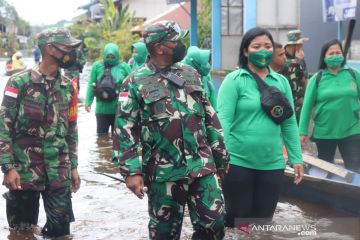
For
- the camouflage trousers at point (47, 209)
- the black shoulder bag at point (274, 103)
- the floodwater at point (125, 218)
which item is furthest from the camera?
the floodwater at point (125, 218)

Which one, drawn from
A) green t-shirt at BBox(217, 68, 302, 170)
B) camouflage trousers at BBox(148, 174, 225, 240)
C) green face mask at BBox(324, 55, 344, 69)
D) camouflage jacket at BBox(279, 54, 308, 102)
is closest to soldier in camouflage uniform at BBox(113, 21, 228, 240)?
camouflage trousers at BBox(148, 174, 225, 240)

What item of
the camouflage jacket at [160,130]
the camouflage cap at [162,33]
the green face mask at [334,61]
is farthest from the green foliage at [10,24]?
the camouflage jacket at [160,130]

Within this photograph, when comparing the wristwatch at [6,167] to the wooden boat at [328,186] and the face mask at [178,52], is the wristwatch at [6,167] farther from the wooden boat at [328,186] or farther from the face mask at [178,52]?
the wooden boat at [328,186]

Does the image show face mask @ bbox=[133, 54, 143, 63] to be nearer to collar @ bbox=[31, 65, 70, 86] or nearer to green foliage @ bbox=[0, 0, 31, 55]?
collar @ bbox=[31, 65, 70, 86]

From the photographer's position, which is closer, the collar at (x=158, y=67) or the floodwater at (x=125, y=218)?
the collar at (x=158, y=67)

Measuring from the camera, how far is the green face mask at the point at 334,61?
6.56m

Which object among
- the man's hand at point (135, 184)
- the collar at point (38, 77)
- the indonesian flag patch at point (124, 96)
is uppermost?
the collar at point (38, 77)

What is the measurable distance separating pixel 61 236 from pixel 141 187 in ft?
5.75

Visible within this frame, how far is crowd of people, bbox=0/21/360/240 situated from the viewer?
4086 millimetres

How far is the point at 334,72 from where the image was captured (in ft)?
21.9

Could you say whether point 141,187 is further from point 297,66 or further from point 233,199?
point 297,66

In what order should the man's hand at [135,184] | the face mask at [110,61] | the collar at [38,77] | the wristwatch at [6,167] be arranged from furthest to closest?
1. the face mask at [110,61]
2. the collar at [38,77]
3. the wristwatch at [6,167]
4. the man's hand at [135,184]

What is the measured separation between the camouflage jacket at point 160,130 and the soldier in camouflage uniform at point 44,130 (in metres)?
1.27

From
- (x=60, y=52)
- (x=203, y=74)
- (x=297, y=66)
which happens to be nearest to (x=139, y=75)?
(x=60, y=52)
